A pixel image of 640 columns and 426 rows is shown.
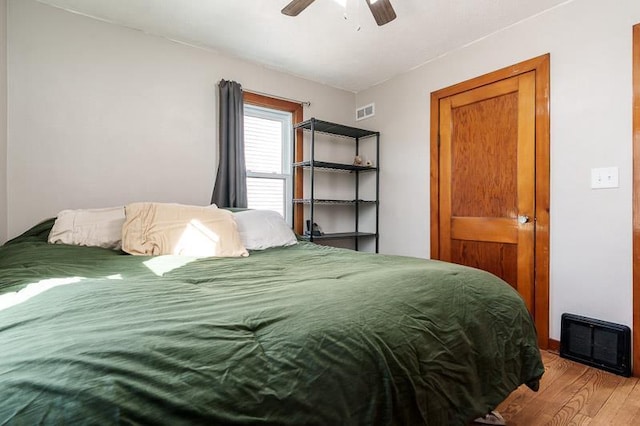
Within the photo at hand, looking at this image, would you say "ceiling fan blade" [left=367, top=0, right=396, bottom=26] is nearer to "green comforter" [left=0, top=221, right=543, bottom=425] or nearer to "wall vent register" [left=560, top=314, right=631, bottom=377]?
"green comforter" [left=0, top=221, right=543, bottom=425]

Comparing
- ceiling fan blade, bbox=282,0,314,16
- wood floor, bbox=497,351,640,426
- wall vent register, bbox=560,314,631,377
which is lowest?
wood floor, bbox=497,351,640,426

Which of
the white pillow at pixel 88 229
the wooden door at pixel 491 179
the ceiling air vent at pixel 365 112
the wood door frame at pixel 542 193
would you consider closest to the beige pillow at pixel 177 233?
the white pillow at pixel 88 229

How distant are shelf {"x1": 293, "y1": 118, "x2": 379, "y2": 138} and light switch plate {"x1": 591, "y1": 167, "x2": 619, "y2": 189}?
192 centimetres

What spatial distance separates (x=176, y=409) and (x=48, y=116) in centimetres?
252

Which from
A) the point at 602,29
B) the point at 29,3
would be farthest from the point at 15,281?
the point at 602,29

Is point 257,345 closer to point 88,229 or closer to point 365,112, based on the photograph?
point 88,229

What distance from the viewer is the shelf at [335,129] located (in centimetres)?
328

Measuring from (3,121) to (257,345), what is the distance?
242 cm

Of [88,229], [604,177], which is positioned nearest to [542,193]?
[604,177]

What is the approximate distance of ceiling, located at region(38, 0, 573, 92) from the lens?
88.6 inches

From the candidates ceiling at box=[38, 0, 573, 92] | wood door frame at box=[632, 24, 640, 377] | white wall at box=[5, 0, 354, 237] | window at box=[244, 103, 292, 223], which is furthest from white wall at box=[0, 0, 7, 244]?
wood door frame at box=[632, 24, 640, 377]

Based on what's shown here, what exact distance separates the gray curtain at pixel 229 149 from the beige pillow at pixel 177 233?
0.76 metres

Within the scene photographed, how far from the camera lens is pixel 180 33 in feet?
8.55

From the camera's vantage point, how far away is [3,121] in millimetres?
2070
